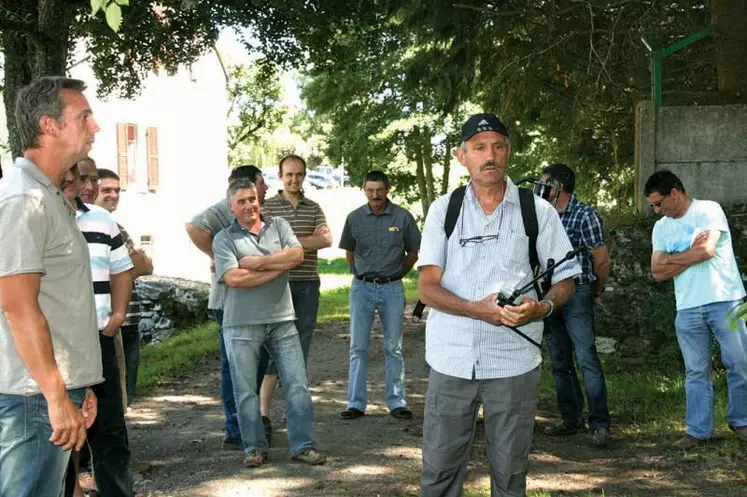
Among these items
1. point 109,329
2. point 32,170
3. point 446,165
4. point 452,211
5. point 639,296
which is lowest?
point 639,296

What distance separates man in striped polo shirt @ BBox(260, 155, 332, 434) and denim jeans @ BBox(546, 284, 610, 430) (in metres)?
2.04

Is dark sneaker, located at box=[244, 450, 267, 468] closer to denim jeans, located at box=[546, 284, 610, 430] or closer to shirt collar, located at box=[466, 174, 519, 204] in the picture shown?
denim jeans, located at box=[546, 284, 610, 430]

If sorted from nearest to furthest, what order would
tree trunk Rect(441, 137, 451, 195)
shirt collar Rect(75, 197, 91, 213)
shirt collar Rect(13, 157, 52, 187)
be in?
shirt collar Rect(13, 157, 52, 187)
shirt collar Rect(75, 197, 91, 213)
tree trunk Rect(441, 137, 451, 195)

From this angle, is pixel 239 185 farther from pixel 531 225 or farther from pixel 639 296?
pixel 639 296

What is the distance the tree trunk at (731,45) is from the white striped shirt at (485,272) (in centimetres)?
767

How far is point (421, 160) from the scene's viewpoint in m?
29.9

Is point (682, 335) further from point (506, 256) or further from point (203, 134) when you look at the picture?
point (203, 134)

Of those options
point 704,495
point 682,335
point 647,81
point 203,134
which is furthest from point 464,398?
point 203,134

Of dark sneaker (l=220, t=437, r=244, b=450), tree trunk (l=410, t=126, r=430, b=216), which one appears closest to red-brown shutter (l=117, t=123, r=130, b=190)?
tree trunk (l=410, t=126, r=430, b=216)

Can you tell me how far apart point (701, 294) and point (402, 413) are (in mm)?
2893

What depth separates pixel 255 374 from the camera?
7.07 metres

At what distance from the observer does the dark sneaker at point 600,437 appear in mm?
7574

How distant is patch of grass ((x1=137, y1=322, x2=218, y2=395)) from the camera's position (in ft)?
37.6

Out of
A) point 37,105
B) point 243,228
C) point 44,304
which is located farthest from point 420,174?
point 44,304
